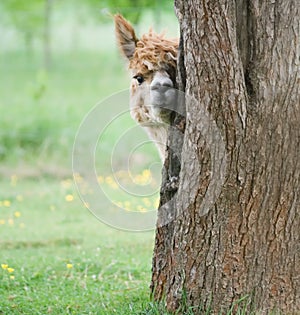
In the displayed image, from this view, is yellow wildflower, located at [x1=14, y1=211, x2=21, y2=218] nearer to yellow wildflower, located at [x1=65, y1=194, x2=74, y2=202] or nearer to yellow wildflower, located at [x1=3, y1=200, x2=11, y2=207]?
yellow wildflower, located at [x1=3, y1=200, x2=11, y2=207]

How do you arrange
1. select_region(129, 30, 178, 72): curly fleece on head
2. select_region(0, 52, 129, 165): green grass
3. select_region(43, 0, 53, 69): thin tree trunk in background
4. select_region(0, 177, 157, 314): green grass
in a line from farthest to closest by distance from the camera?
select_region(43, 0, 53, 69): thin tree trunk in background
select_region(0, 52, 129, 165): green grass
select_region(0, 177, 157, 314): green grass
select_region(129, 30, 178, 72): curly fleece on head

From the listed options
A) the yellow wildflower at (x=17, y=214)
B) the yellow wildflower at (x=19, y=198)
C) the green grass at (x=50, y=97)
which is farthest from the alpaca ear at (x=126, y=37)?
the yellow wildflower at (x=19, y=198)

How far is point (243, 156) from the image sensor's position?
13.6 ft

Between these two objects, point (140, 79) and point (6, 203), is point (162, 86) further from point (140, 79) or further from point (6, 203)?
point (6, 203)

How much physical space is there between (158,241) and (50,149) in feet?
24.8

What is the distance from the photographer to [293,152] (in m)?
4.14

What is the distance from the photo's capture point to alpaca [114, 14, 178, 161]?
4785mm

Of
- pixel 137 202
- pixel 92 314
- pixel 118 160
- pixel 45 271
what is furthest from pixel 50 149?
pixel 92 314

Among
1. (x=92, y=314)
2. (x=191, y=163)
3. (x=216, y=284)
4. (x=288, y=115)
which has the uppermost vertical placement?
(x=288, y=115)

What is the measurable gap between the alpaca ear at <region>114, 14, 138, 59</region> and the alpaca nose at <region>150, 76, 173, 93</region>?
757mm

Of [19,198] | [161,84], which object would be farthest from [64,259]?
[19,198]

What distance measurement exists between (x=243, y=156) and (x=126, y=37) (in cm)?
180

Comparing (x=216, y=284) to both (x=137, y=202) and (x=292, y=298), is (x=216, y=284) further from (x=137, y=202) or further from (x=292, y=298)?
(x=137, y=202)

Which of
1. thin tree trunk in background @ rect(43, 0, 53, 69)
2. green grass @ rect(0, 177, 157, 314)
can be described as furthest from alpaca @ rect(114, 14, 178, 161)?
thin tree trunk in background @ rect(43, 0, 53, 69)
